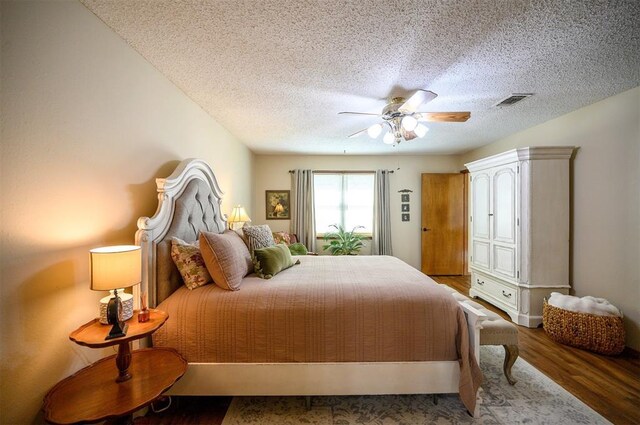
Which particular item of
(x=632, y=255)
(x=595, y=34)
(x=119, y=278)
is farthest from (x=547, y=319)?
(x=119, y=278)

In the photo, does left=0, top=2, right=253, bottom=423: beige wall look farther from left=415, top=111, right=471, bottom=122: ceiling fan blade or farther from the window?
the window

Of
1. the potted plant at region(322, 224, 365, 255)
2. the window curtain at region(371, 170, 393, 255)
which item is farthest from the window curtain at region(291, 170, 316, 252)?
the window curtain at region(371, 170, 393, 255)

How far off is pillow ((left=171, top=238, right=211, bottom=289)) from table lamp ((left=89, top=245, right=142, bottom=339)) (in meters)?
0.52

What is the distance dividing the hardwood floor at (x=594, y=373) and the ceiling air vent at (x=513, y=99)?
2457mm

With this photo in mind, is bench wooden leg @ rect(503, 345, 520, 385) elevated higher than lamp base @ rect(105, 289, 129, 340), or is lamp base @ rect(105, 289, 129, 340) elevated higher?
lamp base @ rect(105, 289, 129, 340)

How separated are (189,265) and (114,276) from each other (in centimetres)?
69

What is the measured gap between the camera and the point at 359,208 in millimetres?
5402

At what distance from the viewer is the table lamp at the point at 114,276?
117cm

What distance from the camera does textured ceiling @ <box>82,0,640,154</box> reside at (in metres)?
1.42

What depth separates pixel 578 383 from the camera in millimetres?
1986

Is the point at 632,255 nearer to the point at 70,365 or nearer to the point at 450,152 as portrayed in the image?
the point at 450,152

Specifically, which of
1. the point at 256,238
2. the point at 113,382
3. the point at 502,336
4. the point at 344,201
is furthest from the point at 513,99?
the point at 113,382

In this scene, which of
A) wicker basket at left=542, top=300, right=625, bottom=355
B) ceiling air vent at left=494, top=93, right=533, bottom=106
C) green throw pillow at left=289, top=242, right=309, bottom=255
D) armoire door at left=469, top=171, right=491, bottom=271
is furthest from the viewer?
green throw pillow at left=289, top=242, right=309, bottom=255

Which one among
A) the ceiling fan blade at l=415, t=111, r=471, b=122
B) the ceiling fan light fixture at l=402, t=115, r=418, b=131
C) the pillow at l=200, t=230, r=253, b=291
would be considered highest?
the ceiling fan blade at l=415, t=111, r=471, b=122
